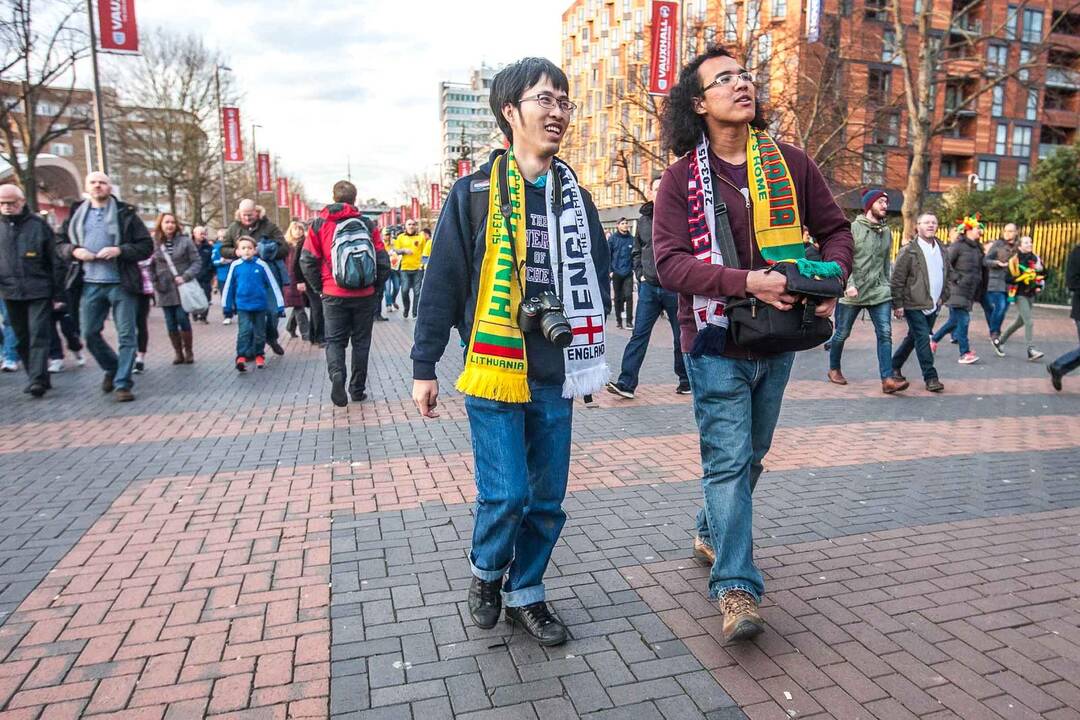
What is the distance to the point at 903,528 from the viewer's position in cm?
402

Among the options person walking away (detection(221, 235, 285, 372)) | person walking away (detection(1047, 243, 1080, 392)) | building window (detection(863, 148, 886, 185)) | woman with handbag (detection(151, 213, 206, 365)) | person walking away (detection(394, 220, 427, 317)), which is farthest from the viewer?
building window (detection(863, 148, 886, 185))

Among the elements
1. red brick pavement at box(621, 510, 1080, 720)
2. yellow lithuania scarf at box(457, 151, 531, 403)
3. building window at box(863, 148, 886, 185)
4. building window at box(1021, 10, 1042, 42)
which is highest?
building window at box(1021, 10, 1042, 42)

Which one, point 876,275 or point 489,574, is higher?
point 876,275

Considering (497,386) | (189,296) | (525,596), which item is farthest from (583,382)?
(189,296)

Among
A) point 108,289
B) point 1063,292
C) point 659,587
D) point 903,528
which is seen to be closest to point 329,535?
point 659,587

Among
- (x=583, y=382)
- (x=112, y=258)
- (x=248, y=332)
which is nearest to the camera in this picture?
(x=583, y=382)

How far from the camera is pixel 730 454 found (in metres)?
2.86

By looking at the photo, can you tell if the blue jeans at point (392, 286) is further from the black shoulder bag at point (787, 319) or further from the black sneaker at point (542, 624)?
the black shoulder bag at point (787, 319)

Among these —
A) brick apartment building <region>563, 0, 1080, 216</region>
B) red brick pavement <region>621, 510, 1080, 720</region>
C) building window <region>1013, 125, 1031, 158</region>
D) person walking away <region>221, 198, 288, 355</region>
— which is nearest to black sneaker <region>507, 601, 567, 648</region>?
red brick pavement <region>621, 510, 1080, 720</region>

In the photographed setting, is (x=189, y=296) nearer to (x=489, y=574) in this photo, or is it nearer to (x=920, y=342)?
(x=489, y=574)

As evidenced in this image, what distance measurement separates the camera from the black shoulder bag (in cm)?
259

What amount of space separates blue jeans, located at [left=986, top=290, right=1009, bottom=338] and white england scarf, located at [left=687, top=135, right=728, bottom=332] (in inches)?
422

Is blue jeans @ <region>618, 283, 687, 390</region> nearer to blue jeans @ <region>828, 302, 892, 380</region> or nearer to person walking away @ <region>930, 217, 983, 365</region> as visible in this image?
blue jeans @ <region>828, 302, 892, 380</region>

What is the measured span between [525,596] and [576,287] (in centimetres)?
117
